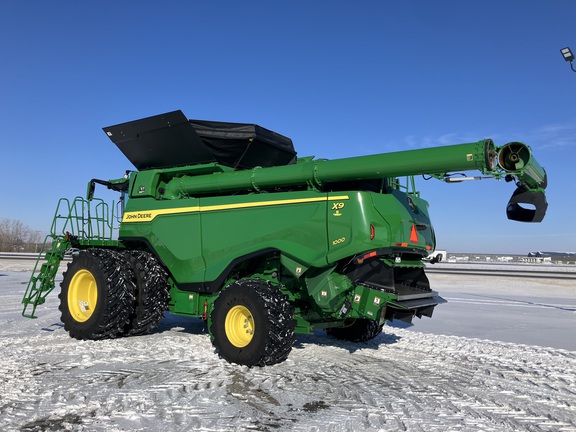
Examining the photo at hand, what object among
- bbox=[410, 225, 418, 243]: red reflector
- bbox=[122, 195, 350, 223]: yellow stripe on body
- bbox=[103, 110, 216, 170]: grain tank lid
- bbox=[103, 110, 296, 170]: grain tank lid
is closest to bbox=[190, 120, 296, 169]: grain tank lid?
bbox=[103, 110, 296, 170]: grain tank lid

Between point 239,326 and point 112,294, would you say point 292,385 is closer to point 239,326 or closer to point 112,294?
point 239,326

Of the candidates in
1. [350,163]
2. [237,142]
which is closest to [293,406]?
[350,163]

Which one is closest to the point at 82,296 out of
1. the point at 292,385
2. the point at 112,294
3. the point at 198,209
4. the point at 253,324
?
the point at 112,294

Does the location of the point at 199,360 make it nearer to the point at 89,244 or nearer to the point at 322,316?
the point at 322,316

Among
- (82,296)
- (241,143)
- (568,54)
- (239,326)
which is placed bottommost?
(239,326)

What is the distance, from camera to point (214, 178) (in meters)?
7.20

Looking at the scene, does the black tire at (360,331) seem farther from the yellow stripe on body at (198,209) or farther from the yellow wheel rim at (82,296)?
the yellow wheel rim at (82,296)

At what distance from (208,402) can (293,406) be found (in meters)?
0.79

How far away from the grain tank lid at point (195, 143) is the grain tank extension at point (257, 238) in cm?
2

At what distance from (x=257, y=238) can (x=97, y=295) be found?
294 cm

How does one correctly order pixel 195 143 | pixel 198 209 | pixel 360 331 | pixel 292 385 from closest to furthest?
pixel 292 385 < pixel 198 209 < pixel 195 143 < pixel 360 331

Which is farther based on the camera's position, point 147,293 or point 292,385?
point 147,293

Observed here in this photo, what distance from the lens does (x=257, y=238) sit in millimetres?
6379

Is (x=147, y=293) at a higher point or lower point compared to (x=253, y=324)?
higher
